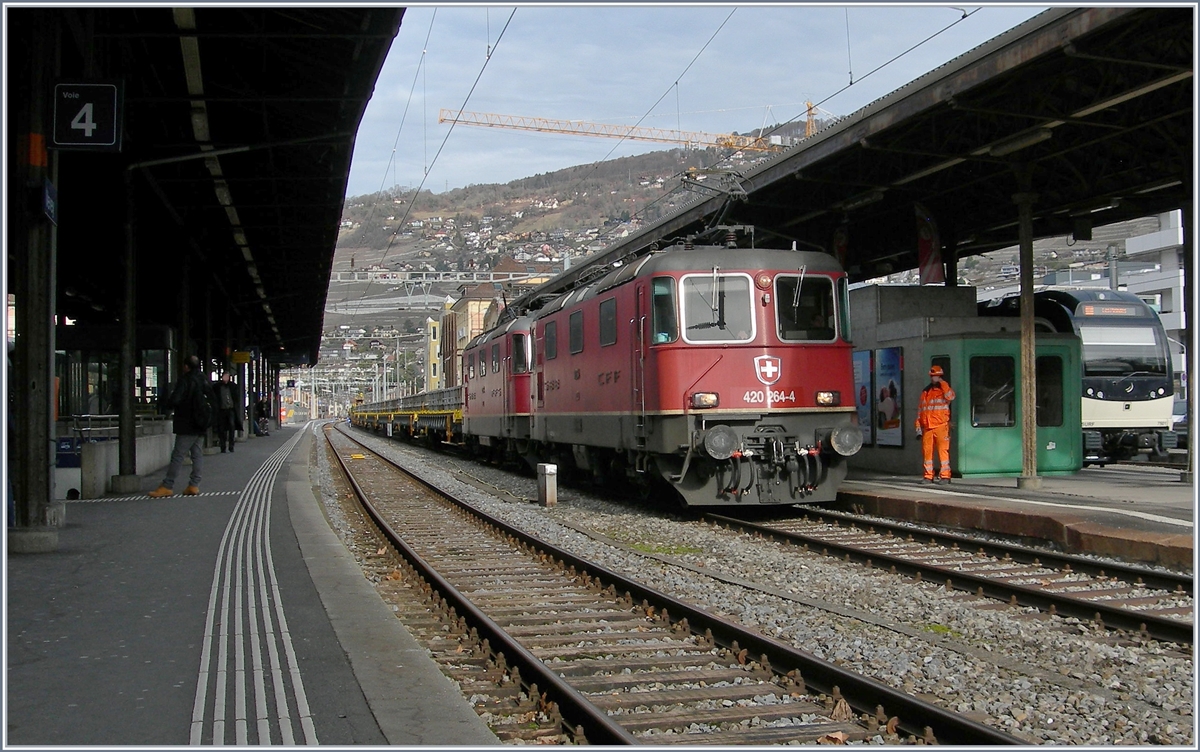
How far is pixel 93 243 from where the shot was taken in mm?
25656

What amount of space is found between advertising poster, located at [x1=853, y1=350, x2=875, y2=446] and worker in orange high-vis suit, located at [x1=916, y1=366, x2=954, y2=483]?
7.62ft

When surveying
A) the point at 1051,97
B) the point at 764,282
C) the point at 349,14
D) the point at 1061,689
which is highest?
the point at 349,14

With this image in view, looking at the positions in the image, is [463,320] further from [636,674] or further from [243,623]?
[636,674]

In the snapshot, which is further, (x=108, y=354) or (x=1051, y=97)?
(x=108, y=354)

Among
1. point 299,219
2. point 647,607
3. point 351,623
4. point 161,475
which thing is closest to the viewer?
point 351,623

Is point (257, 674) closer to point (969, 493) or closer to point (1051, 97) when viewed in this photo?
point (969, 493)

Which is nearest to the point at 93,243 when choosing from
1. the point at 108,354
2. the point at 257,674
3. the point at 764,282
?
the point at 108,354

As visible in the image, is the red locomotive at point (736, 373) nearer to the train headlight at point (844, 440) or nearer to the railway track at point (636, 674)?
the train headlight at point (844, 440)

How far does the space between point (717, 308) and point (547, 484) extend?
14.0 ft

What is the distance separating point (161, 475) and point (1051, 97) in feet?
54.5

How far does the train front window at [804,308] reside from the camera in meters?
12.4

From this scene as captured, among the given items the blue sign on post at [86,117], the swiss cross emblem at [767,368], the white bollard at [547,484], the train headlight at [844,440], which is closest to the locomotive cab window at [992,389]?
the train headlight at [844,440]

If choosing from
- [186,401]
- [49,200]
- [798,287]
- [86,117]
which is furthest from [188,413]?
[798,287]

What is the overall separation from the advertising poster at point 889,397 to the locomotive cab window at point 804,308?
150 inches
